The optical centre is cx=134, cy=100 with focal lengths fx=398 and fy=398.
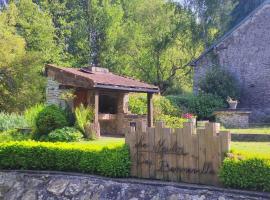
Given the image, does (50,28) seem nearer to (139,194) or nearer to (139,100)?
(139,100)

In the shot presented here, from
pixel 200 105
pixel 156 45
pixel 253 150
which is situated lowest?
pixel 253 150

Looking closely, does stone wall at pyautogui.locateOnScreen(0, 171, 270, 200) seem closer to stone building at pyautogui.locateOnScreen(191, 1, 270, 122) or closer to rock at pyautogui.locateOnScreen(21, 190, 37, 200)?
rock at pyautogui.locateOnScreen(21, 190, 37, 200)

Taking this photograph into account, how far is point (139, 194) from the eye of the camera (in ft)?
25.0

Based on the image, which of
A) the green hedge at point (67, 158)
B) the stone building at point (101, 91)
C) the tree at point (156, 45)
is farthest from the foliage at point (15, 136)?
the tree at point (156, 45)

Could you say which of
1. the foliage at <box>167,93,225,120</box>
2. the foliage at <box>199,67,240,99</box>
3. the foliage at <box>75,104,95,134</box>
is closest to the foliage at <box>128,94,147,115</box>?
the foliage at <box>167,93,225,120</box>

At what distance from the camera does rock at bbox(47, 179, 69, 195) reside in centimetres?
841

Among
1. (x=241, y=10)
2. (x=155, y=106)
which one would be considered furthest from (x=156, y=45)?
(x=155, y=106)

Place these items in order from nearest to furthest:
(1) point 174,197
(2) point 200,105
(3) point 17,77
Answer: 1. (1) point 174,197
2. (2) point 200,105
3. (3) point 17,77

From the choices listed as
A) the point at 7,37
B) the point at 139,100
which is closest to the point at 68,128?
the point at 139,100

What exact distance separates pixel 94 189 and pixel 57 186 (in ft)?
3.09

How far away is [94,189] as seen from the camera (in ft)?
26.6

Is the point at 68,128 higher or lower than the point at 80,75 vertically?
lower

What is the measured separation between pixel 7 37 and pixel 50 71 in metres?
8.37

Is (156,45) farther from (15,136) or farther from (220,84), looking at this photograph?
(15,136)
